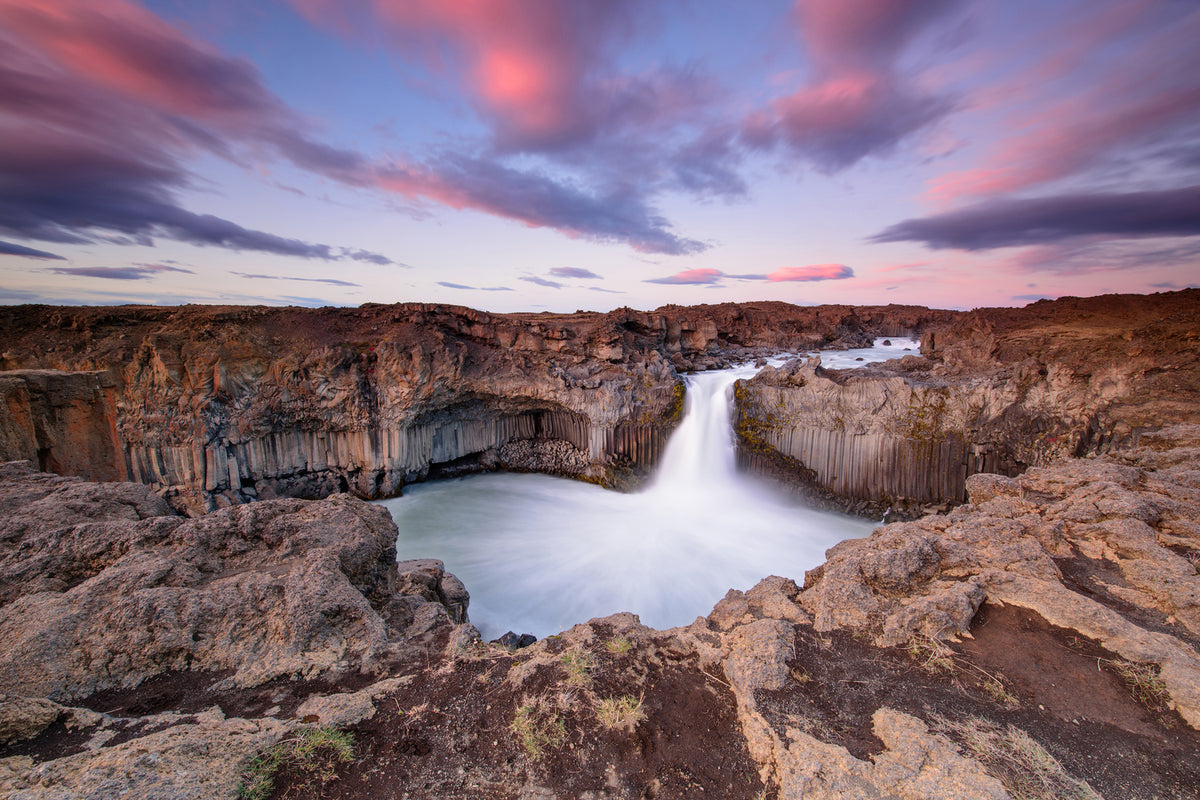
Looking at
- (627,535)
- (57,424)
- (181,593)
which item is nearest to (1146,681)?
(181,593)

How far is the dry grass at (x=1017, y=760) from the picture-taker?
2.54 metres

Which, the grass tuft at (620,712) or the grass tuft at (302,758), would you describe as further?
the grass tuft at (620,712)

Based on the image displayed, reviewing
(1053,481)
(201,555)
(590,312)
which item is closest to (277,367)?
(201,555)

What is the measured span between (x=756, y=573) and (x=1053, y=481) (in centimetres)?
547

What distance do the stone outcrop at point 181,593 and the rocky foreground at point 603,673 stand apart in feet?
0.07

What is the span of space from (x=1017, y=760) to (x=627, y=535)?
9.53 metres

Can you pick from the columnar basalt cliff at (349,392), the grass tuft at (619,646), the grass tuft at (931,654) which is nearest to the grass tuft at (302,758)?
the grass tuft at (619,646)

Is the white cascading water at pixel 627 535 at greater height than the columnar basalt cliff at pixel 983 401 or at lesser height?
lesser

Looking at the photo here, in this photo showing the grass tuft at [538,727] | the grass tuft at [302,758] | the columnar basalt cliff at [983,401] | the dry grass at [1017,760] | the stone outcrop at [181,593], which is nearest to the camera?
the grass tuft at [302,758]

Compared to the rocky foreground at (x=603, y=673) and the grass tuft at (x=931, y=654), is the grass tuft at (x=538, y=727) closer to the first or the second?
the rocky foreground at (x=603, y=673)

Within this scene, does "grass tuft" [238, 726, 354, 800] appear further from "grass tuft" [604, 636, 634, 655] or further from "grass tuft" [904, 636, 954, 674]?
"grass tuft" [904, 636, 954, 674]

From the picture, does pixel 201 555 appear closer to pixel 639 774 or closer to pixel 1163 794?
pixel 639 774

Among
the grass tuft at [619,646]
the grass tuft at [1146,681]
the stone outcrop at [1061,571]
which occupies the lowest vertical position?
the grass tuft at [619,646]

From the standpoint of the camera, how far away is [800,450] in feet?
44.9
